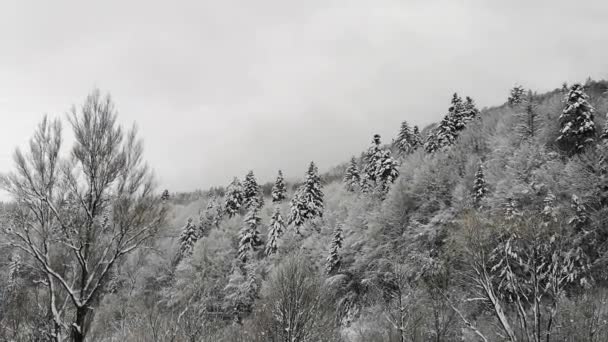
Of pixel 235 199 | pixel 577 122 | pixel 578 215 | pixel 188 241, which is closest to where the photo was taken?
pixel 578 215

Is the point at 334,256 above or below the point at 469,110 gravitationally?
below

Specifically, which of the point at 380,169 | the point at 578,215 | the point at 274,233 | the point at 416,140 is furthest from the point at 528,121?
the point at 274,233

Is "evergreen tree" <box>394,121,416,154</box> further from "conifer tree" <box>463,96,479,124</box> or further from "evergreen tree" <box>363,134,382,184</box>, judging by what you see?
"evergreen tree" <box>363,134,382,184</box>

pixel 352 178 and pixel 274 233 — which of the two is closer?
pixel 274 233

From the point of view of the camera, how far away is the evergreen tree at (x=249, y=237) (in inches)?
2010

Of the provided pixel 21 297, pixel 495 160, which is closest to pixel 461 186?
pixel 495 160

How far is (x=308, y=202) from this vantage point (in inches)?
2087

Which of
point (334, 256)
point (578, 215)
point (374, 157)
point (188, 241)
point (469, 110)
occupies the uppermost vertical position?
point (469, 110)

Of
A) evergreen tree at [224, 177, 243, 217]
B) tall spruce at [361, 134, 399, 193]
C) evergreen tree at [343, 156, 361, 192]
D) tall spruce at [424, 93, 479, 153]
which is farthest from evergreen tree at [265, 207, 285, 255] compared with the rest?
tall spruce at [424, 93, 479, 153]

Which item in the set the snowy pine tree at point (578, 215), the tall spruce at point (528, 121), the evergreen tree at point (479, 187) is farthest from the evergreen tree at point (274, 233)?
the tall spruce at point (528, 121)

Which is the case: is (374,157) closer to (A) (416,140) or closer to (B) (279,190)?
(A) (416,140)

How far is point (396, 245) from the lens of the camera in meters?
43.4

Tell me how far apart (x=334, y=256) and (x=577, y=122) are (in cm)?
2753

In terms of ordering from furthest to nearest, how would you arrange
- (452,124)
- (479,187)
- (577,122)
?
(452,124) → (479,187) → (577,122)
